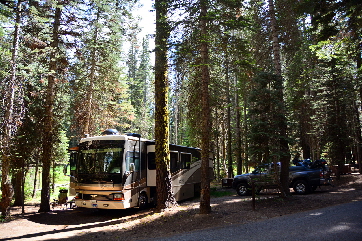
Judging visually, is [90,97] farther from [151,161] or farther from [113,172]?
[113,172]

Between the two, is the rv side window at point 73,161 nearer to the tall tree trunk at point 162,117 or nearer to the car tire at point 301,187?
the tall tree trunk at point 162,117

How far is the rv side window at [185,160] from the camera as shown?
1417 cm

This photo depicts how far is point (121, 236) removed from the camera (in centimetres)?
778

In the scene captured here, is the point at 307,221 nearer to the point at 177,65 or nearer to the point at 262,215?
the point at 262,215

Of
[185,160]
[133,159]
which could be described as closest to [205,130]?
[133,159]

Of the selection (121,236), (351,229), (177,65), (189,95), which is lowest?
(121,236)

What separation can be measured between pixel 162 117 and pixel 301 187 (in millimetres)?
7994

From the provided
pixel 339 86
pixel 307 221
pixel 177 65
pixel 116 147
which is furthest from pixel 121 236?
pixel 339 86

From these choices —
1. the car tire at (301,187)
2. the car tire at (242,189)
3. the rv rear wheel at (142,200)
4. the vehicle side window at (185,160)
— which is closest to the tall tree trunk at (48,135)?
the rv rear wheel at (142,200)

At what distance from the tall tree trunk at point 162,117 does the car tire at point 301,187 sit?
671 cm

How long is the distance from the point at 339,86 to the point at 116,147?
1503 cm

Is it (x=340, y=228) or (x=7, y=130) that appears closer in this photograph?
(x=340, y=228)

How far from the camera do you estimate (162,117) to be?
10719 mm

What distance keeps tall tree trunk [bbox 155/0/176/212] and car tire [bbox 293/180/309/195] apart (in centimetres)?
671
